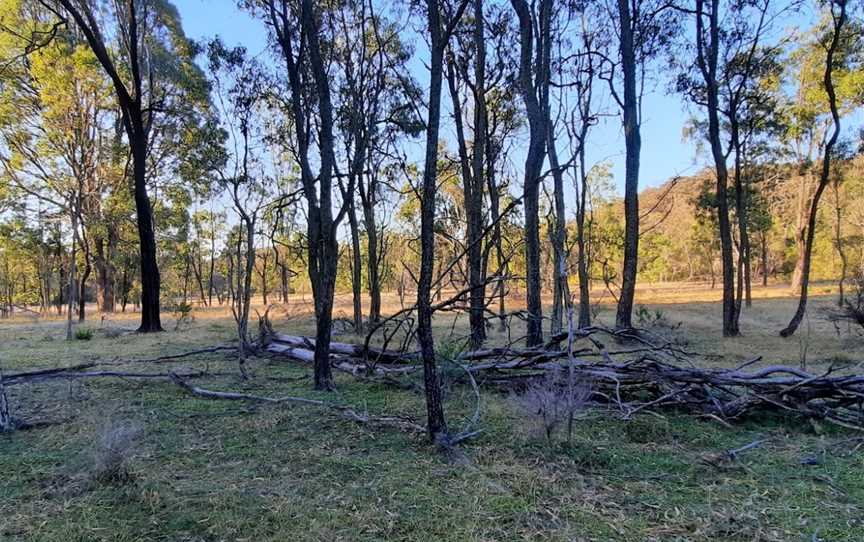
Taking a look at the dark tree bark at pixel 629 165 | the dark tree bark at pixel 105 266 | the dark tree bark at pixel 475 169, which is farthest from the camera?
the dark tree bark at pixel 105 266

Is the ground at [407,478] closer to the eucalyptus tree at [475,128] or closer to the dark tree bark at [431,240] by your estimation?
the dark tree bark at [431,240]

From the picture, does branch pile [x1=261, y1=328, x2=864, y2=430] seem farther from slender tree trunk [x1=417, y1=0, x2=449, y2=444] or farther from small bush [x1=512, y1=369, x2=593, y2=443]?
slender tree trunk [x1=417, y1=0, x2=449, y2=444]

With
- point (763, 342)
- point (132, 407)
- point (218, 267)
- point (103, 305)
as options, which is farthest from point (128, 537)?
point (218, 267)

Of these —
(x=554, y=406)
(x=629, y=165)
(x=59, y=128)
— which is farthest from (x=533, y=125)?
(x=59, y=128)

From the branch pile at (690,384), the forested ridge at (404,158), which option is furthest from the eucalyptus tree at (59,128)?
the branch pile at (690,384)

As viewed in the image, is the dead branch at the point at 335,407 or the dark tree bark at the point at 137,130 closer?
the dead branch at the point at 335,407

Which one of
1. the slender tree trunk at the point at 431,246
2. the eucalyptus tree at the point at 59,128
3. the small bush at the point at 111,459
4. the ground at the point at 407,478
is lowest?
the ground at the point at 407,478

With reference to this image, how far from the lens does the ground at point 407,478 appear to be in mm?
2268

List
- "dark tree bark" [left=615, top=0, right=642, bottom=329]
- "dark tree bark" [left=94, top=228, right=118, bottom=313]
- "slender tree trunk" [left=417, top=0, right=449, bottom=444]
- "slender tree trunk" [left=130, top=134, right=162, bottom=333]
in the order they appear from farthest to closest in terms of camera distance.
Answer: "dark tree bark" [left=94, top=228, right=118, bottom=313] → "slender tree trunk" [left=130, top=134, right=162, bottom=333] → "dark tree bark" [left=615, top=0, right=642, bottom=329] → "slender tree trunk" [left=417, top=0, right=449, bottom=444]

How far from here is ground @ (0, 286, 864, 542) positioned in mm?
2268

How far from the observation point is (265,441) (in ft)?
11.8

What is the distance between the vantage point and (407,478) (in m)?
2.85

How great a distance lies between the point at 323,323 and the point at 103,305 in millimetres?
25589

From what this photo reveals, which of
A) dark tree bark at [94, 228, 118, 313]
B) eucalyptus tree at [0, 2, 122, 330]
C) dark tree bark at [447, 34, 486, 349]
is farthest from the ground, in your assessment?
dark tree bark at [94, 228, 118, 313]
